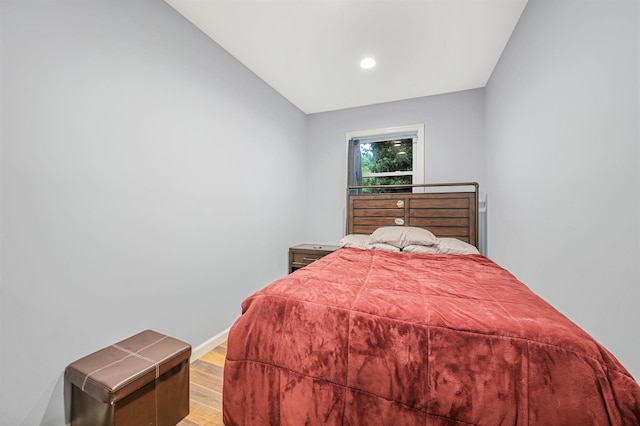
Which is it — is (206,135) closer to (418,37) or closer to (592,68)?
(418,37)

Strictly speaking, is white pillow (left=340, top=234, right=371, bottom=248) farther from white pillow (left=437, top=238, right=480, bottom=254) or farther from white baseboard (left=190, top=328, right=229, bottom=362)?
white baseboard (left=190, top=328, right=229, bottom=362)

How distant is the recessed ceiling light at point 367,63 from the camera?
2.37 metres

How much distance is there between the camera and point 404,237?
266cm

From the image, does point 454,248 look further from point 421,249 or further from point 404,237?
point 404,237

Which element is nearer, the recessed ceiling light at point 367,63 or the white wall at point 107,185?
the white wall at point 107,185

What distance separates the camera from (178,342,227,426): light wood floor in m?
1.37

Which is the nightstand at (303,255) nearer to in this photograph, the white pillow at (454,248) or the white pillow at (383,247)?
the white pillow at (383,247)

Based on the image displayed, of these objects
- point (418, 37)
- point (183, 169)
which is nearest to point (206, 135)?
point (183, 169)

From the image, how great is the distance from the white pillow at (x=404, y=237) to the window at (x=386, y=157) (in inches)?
30.9

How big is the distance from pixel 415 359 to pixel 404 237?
1.82 meters

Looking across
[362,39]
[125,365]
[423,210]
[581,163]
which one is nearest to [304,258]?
[423,210]

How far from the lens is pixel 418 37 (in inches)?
80.7

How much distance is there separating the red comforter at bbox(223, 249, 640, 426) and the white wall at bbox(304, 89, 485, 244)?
6.35ft

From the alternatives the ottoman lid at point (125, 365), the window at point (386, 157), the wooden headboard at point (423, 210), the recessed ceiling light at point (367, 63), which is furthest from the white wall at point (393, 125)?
the ottoman lid at point (125, 365)
